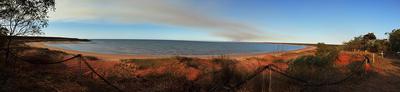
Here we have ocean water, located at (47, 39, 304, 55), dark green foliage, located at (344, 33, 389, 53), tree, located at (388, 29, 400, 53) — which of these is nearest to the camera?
tree, located at (388, 29, 400, 53)

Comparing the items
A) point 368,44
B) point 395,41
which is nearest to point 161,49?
point 368,44

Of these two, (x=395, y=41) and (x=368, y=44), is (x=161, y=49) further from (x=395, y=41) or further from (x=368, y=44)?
(x=395, y=41)

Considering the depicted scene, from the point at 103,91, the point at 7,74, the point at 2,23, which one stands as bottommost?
the point at 103,91

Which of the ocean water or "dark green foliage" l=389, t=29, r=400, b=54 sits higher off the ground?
"dark green foliage" l=389, t=29, r=400, b=54

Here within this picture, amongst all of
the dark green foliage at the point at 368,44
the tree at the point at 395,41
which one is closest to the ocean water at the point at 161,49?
the dark green foliage at the point at 368,44

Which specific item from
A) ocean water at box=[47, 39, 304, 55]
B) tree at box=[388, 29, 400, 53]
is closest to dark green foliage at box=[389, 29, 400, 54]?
tree at box=[388, 29, 400, 53]

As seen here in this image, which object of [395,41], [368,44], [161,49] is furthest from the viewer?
[161,49]

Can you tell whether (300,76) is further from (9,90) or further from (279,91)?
(9,90)

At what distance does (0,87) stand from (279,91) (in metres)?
6.39

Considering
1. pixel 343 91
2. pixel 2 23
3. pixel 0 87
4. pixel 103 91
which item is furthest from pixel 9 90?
pixel 343 91

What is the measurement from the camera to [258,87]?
20.7 ft

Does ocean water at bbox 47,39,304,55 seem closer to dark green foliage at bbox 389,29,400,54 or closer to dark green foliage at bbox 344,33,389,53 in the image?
dark green foliage at bbox 344,33,389,53

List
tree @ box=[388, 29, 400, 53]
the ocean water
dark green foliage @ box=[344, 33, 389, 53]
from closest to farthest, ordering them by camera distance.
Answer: tree @ box=[388, 29, 400, 53] < dark green foliage @ box=[344, 33, 389, 53] < the ocean water

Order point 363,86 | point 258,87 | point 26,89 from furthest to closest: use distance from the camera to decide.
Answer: point 363,86
point 258,87
point 26,89
